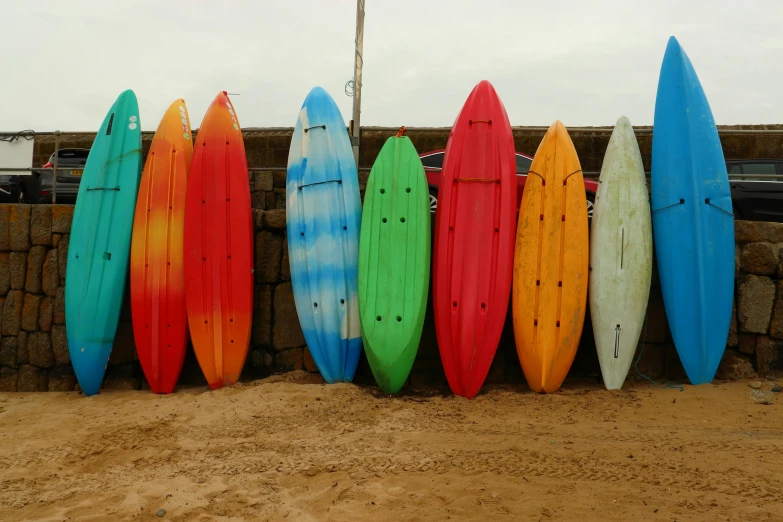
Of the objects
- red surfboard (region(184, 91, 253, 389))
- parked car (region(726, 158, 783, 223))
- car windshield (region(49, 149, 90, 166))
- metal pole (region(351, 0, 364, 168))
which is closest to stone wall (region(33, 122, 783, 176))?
car windshield (region(49, 149, 90, 166))

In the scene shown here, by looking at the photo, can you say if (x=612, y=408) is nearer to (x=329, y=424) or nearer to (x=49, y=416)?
(x=329, y=424)

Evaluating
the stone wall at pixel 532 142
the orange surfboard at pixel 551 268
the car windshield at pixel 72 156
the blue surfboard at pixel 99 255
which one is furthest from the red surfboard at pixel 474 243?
the car windshield at pixel 72 156

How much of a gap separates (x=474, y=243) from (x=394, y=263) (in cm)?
54

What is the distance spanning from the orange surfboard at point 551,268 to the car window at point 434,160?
2021mm

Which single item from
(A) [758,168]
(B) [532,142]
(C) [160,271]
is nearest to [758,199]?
(A) [758,168]

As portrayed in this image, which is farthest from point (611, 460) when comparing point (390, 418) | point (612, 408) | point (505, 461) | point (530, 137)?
point (530, 137)

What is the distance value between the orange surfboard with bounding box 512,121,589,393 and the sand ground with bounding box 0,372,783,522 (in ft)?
0.82

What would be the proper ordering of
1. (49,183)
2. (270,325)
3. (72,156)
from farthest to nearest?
1. (72,156)
2. (49,183)
3. (270,325)

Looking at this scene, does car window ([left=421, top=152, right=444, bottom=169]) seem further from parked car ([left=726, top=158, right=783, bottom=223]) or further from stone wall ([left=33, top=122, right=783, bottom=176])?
parked car ([left=726, top=158, right=783, bottom=223])

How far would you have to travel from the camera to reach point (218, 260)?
5152 mm

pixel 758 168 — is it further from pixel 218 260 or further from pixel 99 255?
pixel 99 255

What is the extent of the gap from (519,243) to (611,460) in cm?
170

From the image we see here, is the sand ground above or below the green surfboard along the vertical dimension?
below

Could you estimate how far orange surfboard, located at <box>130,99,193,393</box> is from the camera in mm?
5160
